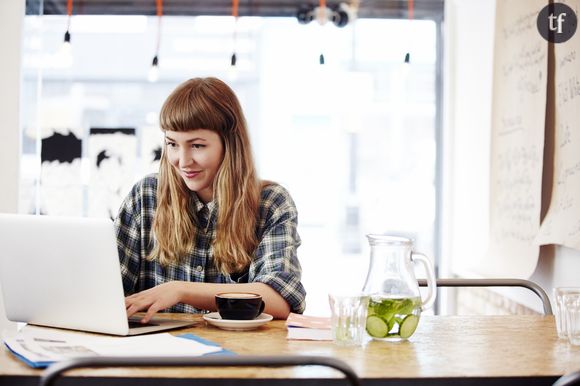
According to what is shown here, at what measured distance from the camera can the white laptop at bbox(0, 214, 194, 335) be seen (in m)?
1.54

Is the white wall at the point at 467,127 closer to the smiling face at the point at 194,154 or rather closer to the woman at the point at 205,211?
the woman at the point at 205,211

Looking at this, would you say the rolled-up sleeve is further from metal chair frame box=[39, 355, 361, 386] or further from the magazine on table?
metal chair frame box=[39, 355, 361, 386]

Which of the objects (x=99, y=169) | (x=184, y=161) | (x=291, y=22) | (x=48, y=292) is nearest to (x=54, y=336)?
(x=48, y=292)

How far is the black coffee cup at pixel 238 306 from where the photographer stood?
1708 mm

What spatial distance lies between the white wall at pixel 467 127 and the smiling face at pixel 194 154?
127cm

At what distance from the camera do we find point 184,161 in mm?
2102

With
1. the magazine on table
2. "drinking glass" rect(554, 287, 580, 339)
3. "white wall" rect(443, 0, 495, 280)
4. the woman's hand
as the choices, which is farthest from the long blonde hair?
"white wall" rect(443, 0, 495, 280)

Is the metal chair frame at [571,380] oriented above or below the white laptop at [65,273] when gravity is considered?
below

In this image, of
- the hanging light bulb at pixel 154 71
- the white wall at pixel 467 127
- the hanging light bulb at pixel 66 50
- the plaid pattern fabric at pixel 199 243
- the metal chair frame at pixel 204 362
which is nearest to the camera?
the metal chair frame at pixel 204 362

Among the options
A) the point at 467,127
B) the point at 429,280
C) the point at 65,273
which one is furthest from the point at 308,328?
the point at 467,127

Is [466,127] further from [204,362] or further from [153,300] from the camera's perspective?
[204,362]

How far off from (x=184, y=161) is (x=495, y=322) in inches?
34.6

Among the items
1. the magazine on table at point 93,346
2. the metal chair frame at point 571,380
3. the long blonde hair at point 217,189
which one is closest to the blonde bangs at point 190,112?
the long blonde hair at point 217,189

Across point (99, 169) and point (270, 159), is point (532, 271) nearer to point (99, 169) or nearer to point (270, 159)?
point (270, 159)
